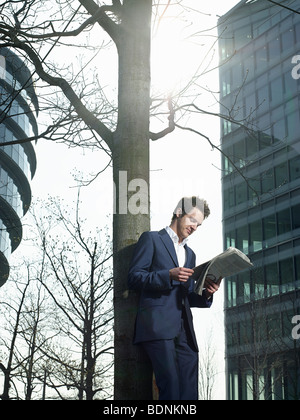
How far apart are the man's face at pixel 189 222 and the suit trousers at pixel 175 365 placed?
24.0 inches

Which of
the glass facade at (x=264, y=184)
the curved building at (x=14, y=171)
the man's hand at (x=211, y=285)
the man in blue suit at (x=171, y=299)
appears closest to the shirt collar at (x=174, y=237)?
the man in blue suit at (x=171, y=299)

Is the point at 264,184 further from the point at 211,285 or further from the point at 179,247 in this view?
the point at 211,285

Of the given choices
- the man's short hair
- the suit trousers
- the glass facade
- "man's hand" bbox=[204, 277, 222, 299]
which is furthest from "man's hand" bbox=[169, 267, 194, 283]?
the glass facade

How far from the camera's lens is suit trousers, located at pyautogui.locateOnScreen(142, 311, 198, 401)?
4078 millimetres

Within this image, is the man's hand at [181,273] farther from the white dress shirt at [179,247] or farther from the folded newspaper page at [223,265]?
the white dress shirt at [179,247]

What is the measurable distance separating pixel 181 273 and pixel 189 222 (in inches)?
20.0

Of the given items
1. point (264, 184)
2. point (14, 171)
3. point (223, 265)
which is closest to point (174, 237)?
point (223, 265)

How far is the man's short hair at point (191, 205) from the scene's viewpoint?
4.43 meters

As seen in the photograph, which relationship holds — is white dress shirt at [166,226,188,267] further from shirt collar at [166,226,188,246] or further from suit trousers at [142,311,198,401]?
suit trousers at [142,311,198,401]

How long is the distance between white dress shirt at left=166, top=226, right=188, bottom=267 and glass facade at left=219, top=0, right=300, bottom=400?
24.3 meters

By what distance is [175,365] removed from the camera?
4129 millimetres
